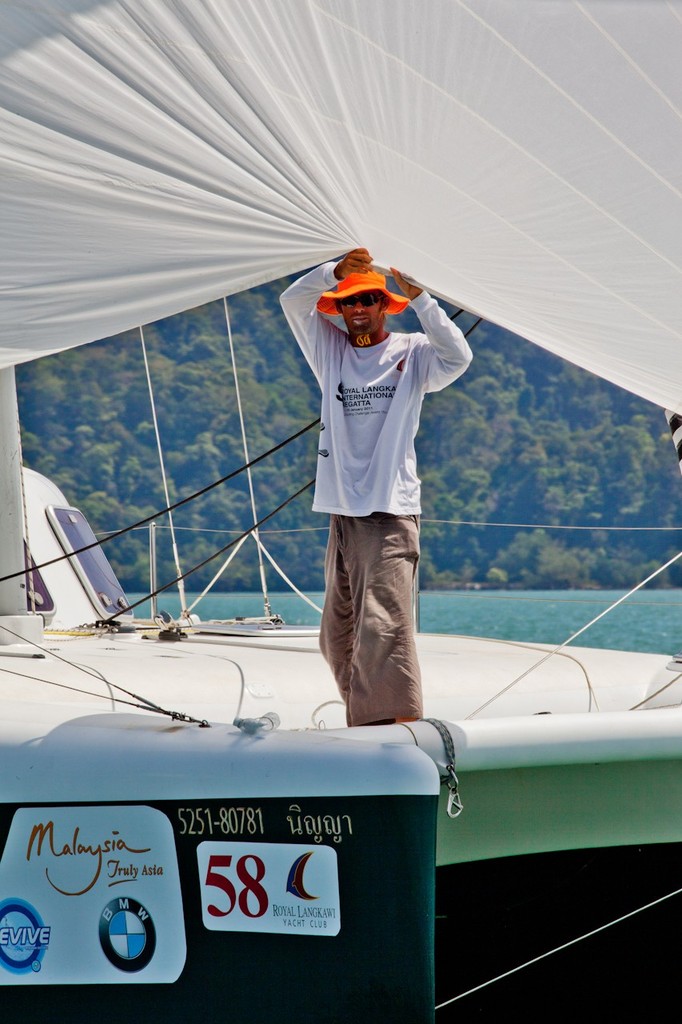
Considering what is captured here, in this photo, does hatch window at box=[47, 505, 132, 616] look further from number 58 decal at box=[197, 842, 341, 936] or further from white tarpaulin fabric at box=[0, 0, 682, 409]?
number 58 decal at box=[197, 842, 341, 936]

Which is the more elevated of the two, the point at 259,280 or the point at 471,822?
the point at 259,280

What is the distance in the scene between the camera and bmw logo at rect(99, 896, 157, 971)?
2285mm

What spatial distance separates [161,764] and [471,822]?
799mm

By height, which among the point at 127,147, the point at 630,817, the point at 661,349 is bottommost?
the point at 630,817

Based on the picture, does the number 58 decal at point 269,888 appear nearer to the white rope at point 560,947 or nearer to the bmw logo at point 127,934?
the bmw logo at point 127,934

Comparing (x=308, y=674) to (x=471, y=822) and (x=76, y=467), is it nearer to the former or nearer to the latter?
(x=471, y=822)

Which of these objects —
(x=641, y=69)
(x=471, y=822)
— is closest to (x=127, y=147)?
→ (x=641, y=69)

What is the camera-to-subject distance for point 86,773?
7.66 feet

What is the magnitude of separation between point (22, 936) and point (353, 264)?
171 cm

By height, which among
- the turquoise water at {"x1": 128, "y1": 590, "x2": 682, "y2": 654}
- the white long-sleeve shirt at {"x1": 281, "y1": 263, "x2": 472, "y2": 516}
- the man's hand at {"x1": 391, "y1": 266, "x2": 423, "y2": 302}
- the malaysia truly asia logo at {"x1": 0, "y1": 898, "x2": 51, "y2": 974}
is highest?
the man's hand at {"x1": 391, "y1": 266, "x2": 423, "y2": 302}

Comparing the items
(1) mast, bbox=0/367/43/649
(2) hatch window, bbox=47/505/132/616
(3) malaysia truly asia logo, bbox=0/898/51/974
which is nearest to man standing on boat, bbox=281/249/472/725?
(3) malaysia truly asia logo, bbox=0/898/51/974

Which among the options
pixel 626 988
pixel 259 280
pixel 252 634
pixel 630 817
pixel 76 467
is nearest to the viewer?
pixel 259 280

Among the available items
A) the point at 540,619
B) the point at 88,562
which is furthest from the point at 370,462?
the point at 540,619

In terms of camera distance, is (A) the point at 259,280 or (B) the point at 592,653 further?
(B) the point at 592,653
